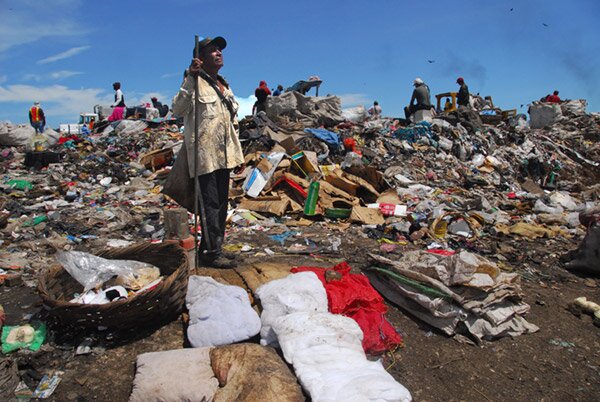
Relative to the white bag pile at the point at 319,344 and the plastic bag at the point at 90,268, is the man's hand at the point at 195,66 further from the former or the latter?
the white bag pile at the point at 319,344

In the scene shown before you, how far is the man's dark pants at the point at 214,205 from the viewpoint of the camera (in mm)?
3180

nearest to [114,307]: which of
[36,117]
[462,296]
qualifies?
[462,296]

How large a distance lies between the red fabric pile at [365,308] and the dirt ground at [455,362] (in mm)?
110

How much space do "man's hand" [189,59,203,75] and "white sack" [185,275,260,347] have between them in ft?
5.08

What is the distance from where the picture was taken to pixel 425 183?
8062 mm

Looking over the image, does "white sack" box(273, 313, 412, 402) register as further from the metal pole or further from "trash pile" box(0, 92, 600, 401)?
the metal pole

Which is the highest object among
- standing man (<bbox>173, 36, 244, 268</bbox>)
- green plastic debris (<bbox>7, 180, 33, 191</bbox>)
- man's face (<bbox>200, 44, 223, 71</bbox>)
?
man's face (<bbox>200, 44, 223, 71</bbox>)

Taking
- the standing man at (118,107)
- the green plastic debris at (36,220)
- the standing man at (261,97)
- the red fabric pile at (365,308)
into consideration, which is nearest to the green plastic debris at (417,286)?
the red fabric pile at (365,308)

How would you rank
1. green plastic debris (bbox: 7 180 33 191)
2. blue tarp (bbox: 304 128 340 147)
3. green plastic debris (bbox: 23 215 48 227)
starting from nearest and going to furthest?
green plastic debris (bbox: 23 215 48 227), green plastic debris (bbox: 7 180 33 191), blue tarp (bbox: 304 128 340 147)

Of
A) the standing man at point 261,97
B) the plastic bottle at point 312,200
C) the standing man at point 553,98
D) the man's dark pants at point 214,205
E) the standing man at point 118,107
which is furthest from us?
the standing man at point 553,98

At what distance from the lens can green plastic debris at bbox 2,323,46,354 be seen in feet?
7.35

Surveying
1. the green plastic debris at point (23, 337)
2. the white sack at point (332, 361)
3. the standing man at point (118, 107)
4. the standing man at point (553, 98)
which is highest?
the standing man at point (553, 98)

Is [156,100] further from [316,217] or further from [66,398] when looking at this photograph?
[66,398]

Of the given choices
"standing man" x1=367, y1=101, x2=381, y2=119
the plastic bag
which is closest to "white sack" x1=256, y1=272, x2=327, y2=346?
the plastic bag
